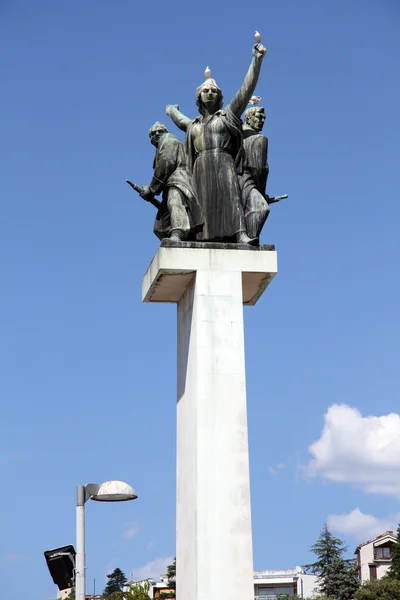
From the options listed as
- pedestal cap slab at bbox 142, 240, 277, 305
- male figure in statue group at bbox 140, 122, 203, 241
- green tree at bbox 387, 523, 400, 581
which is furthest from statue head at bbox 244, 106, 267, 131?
green tree at bbox 387, 523, 400, 581

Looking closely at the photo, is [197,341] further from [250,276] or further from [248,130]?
[248,130]

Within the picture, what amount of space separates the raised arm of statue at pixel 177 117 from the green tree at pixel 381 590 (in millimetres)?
55022

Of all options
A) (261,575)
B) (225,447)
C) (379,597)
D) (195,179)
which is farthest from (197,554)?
(261,575)

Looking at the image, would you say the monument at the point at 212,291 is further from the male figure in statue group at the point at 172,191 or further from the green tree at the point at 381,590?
the green tree at the point at 381,590

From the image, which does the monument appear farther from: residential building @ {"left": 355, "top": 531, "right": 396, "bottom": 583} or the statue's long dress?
residential building @ {"left": 355, "top": 531, "right": 396, "bottom": 583}

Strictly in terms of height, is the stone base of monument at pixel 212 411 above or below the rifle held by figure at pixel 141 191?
below

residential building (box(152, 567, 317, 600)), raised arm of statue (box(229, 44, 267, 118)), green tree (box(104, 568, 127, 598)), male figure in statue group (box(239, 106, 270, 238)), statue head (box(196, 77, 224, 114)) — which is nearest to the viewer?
raised arm of statue (box(229, 44, 267, 118))

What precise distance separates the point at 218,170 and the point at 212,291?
2300mm

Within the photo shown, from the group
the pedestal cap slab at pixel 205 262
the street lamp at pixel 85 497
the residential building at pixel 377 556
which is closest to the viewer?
the street lamp at pixel 85 497

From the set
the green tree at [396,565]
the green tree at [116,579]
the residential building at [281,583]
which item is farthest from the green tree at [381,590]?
the green tree at [116,579]

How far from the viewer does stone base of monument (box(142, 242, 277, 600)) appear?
14539 mm

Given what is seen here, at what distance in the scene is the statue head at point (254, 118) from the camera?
1770 cm

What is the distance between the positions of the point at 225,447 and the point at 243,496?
0.76 m

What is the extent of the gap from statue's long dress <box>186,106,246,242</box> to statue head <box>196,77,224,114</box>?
0.63 feet
